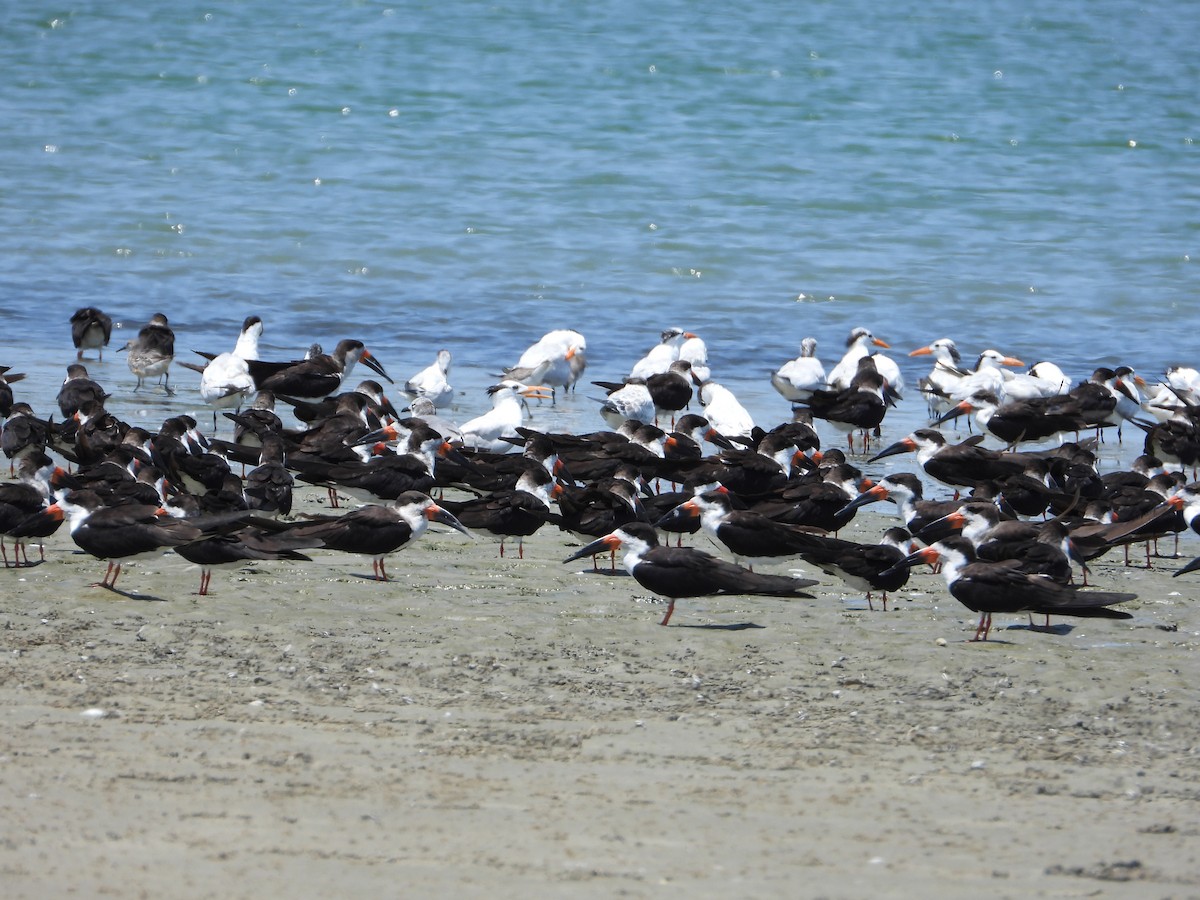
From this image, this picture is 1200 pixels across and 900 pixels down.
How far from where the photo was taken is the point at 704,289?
25391 mm

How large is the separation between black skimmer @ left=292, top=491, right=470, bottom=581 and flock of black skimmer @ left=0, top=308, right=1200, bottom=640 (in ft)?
0.05

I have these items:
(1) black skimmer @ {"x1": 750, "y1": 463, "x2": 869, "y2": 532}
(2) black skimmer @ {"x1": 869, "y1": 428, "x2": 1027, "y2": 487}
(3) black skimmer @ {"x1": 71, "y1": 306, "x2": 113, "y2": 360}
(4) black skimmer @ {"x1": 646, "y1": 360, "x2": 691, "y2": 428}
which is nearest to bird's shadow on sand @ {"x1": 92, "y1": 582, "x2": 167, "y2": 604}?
(1) black skimmer @ {"x1": 750, "y1": 463, "x2": 869, "y2": 532}

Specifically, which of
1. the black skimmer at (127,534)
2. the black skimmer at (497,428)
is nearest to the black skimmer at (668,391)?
the black skimmer at (497,428)

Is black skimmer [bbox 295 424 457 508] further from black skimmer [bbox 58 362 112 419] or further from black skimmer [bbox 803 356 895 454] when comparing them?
black skimmer [bbox 803 356 895 454]

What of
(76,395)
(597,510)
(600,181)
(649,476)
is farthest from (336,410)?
(600,181)

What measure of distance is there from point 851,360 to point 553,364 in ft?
10.6

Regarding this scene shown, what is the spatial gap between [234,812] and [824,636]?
13.0 feet

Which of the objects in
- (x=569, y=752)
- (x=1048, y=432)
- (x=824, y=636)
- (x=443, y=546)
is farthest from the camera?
(x=1048, y=432)

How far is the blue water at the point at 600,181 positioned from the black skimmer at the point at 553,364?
0.62 meters

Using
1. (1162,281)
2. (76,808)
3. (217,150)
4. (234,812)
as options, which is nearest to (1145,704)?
(234,812)

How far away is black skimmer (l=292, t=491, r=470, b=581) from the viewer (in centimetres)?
1023

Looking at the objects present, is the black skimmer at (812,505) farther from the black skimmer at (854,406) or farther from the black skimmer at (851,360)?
the black skimmer at (851,360)

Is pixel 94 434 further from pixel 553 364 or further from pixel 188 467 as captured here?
pixel 553 364

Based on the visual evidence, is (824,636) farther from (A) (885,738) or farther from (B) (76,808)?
(B) (76,808)
